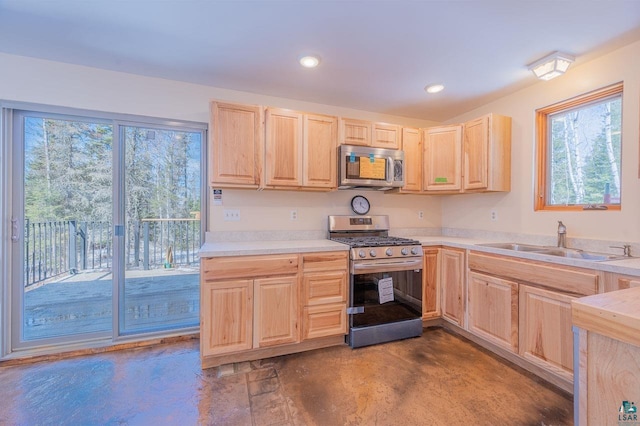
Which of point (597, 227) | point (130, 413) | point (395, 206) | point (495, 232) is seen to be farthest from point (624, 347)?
point (395, 206)

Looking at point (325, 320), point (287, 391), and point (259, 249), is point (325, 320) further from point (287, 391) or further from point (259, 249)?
point (259, 249)

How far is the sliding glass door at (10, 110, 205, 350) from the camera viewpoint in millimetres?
2305

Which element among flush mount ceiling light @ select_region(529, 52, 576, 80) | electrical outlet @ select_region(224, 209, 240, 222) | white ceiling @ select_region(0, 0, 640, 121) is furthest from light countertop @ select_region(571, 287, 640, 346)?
electrical outlet @ select_region(224, 209, 240, 222)

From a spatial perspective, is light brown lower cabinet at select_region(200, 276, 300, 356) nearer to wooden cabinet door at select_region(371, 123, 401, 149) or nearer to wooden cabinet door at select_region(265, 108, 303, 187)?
wooden cabinet door at select_region(265, 108, 303, 187)

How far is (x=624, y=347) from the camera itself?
0.70 meters

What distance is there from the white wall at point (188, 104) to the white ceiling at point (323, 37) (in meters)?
0.11

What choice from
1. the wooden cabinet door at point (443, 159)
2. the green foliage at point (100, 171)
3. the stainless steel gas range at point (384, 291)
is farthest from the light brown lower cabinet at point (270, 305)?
the wooden cabinet door at point (443, 159)

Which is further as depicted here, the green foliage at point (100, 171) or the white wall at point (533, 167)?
the green foliage at point (100, 171)

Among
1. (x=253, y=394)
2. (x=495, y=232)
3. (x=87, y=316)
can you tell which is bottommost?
(x=253, y=394)

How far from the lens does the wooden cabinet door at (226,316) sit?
6.88ft

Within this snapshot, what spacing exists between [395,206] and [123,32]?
3018mm

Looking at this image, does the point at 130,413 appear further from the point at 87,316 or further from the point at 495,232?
the point at 495,232

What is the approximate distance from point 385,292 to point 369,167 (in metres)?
1.24

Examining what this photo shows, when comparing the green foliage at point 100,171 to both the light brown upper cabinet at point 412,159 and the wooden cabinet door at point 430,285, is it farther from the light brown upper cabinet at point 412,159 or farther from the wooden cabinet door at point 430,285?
the wooden cabinet door at point 430,285
